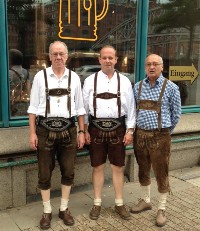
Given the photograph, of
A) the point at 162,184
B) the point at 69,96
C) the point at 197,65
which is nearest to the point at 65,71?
the point at 69,96

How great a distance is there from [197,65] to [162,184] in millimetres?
2949

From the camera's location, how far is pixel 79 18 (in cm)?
447

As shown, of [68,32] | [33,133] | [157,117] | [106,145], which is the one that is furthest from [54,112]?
[68,32]

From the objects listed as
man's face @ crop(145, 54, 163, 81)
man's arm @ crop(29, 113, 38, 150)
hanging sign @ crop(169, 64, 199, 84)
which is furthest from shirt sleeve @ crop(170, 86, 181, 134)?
hanging sign @ crop(169, 64, 199, 84)

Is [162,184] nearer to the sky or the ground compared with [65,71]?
nearer to the ground

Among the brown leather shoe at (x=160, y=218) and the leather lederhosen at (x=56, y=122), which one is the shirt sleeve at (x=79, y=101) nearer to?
the leather lederhosen at (x=56, y=122)

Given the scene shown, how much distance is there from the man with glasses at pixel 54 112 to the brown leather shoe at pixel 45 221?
0.03 feet

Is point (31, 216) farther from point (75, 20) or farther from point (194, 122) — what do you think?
point (194, 122)

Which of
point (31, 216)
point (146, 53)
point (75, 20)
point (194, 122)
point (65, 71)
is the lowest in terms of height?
point (31, 216)

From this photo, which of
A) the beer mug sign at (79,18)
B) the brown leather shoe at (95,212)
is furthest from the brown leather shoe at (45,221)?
the beer mug sign at (79,18)

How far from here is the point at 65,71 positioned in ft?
11.1

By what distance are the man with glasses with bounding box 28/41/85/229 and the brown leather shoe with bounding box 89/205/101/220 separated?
53 centimetres

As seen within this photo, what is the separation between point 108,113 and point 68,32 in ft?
5.12

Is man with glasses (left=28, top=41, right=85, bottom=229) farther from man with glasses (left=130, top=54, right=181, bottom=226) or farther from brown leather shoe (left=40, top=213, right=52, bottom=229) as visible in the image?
man with glasses (left=130, top=54, right=181, bottom=226)
